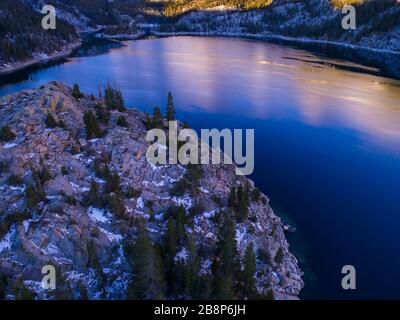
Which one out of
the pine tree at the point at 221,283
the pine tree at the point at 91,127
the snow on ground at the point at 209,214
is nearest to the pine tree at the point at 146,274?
the pine tree at the point at 221,283

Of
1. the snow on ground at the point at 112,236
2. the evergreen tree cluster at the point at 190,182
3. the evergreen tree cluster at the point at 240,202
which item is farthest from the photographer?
the evergreen tree cluster at the point at 190,182

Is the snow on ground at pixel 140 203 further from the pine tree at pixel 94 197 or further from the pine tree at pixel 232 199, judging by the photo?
the pine tree at pixel 232 199

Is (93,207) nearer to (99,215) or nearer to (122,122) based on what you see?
(99,215)

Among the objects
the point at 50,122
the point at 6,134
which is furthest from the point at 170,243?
the point at 6,134

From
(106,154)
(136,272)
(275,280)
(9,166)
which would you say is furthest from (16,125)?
(275,280)

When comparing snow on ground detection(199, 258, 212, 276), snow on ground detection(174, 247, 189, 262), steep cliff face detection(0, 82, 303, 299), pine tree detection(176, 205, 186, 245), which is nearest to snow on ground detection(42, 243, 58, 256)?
steep cliff face detection(0, 82, 303, 299)
